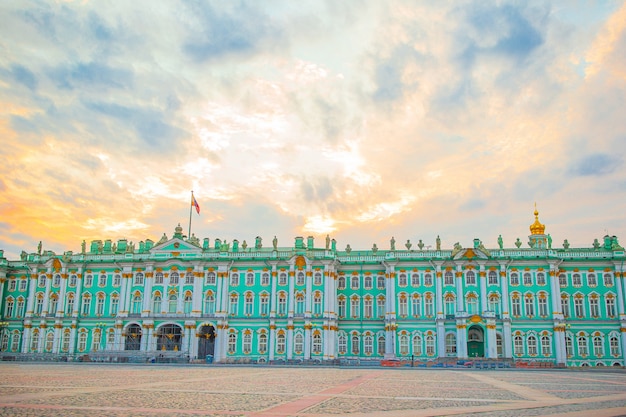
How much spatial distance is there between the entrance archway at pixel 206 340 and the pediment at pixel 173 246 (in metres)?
11.0

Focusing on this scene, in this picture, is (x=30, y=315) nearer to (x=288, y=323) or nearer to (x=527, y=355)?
(x=288, y=323)

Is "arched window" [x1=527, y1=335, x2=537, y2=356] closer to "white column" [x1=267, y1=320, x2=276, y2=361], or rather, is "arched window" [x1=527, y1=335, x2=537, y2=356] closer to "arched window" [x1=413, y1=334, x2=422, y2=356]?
"arched window" [x1=413, y1=334, x2=422, y2=356]

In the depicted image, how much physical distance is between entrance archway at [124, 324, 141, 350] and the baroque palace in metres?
0.22

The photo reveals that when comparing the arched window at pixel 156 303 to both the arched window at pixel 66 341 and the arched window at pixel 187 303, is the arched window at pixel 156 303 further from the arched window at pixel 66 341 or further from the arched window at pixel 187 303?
the arched window at pixel 66 341

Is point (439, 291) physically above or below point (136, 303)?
above

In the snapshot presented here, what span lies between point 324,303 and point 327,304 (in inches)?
21.1

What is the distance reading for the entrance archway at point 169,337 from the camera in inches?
3115

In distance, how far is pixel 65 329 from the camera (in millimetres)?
83750

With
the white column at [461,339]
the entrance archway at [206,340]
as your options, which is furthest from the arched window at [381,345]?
the entrance archway at [206,340]

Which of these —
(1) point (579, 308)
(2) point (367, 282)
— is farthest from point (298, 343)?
(1) point (579, 308)

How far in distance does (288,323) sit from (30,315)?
3735 centimetres

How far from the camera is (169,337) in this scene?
79.6 meters

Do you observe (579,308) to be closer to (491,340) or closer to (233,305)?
(491,340)

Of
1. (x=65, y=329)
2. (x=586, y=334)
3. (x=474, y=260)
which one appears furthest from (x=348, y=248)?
(x=65, y=329)
